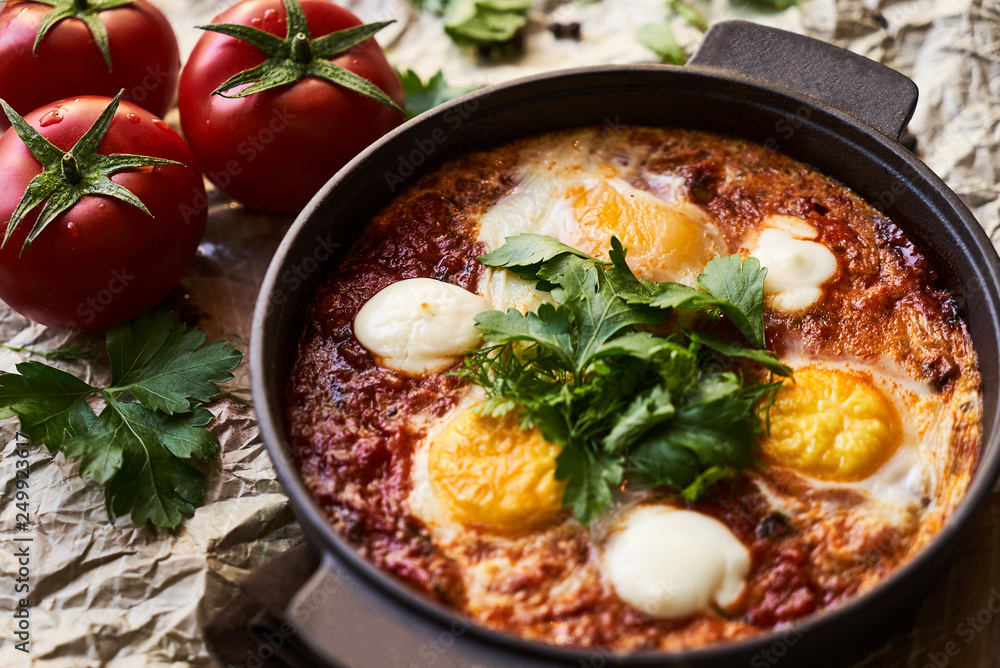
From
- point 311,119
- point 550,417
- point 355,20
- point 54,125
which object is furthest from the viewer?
point 355,20

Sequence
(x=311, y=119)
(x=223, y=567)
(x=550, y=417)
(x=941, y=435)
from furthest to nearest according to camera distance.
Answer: (x=311, y=119) → (x=223, y=567) → (x=941, y=435) → (x=550, y=417)

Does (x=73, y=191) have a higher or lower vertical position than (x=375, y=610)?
higher

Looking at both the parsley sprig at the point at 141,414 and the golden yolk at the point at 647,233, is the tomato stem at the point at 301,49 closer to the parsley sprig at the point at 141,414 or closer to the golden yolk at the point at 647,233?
the parsley sprig at the point at 141,414

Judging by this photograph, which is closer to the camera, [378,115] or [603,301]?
[603,301]

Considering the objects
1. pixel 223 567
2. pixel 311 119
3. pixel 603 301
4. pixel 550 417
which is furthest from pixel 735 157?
pixel 223 567

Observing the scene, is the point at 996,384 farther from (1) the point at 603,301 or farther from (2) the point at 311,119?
(2) the point at 311,119

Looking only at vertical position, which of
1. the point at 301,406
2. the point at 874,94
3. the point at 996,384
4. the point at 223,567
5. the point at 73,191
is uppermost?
the point at 874,94
